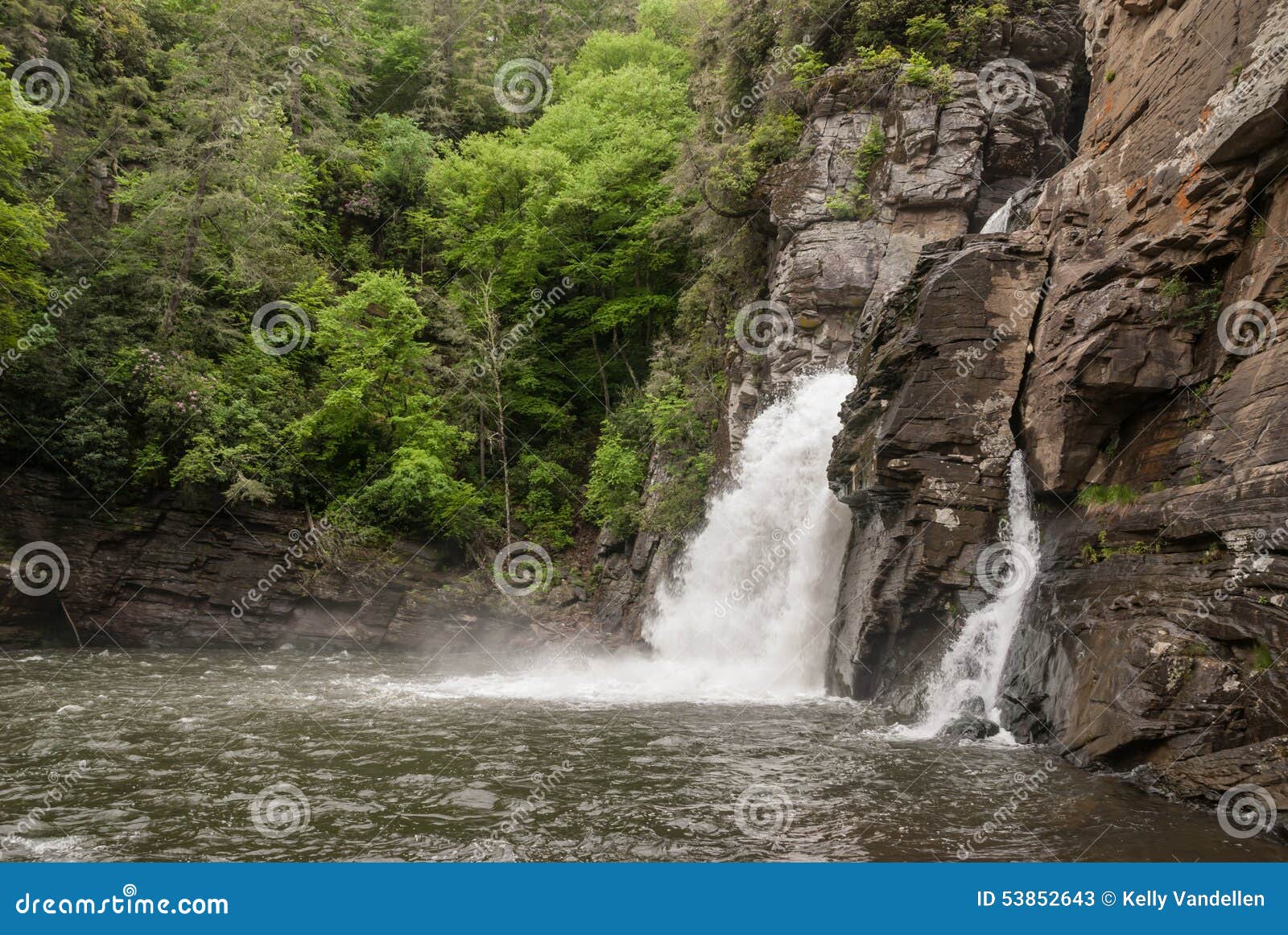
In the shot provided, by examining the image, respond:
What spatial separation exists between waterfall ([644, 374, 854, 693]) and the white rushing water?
0.08ft

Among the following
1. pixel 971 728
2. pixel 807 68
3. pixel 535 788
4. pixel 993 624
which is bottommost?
pixel 535 788

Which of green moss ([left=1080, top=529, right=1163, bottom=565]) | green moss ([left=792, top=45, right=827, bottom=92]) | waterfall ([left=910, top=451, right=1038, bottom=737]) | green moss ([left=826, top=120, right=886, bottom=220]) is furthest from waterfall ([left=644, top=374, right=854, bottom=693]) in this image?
green moss ([left=792, top=45, right=827, bottom=92])

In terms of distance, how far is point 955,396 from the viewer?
12266 mm

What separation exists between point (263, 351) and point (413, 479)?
6230mm

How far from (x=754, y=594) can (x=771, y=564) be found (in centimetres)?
78

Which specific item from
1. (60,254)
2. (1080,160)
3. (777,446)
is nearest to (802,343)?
(777,446)

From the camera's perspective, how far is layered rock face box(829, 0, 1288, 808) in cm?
809

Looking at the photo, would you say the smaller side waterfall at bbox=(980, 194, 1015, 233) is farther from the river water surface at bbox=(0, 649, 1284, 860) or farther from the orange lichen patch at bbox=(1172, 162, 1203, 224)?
the river water surface at bbox=(0, 649, 1284, 860)

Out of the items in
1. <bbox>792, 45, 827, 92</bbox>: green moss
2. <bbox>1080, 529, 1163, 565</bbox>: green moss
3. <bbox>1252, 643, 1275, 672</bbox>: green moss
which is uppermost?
<bbox>792, 45, 827, 92</bbox>: green moss

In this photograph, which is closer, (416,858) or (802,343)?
(416,858)

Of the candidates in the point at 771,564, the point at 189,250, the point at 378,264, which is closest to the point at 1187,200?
the point at 771,564

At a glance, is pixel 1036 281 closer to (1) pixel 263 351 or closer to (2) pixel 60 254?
(1) pixel 263 351

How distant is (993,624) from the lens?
457 inches

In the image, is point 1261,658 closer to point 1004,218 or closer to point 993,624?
point 993,624
